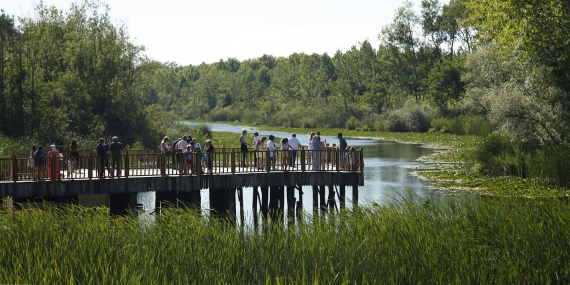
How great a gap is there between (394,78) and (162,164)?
86.5 meters

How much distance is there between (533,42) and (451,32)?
6437 centimetres

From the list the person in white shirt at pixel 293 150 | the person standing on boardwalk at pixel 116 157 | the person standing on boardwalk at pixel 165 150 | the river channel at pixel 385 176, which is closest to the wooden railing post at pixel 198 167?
the river channel at pixel 385 176

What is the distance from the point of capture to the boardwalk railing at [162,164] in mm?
24172

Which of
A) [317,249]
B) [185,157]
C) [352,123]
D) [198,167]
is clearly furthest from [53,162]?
[352,123]

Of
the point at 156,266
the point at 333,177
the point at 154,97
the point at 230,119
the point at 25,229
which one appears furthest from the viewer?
the point at 154,97

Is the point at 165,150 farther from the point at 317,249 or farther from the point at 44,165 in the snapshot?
the point at 317,249

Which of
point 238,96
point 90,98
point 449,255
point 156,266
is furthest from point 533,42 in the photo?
point 238,96

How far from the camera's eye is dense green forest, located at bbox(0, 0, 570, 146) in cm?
3688

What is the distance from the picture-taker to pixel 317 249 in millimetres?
15133

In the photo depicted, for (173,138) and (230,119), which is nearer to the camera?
(173,138)

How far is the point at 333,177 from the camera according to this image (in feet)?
89.4

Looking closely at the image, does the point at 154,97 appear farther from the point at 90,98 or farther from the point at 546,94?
the point at 546,94

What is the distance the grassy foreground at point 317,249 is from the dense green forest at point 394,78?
20292 mm

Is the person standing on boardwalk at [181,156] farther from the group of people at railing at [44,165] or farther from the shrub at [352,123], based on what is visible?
the shrub at [352,123]
